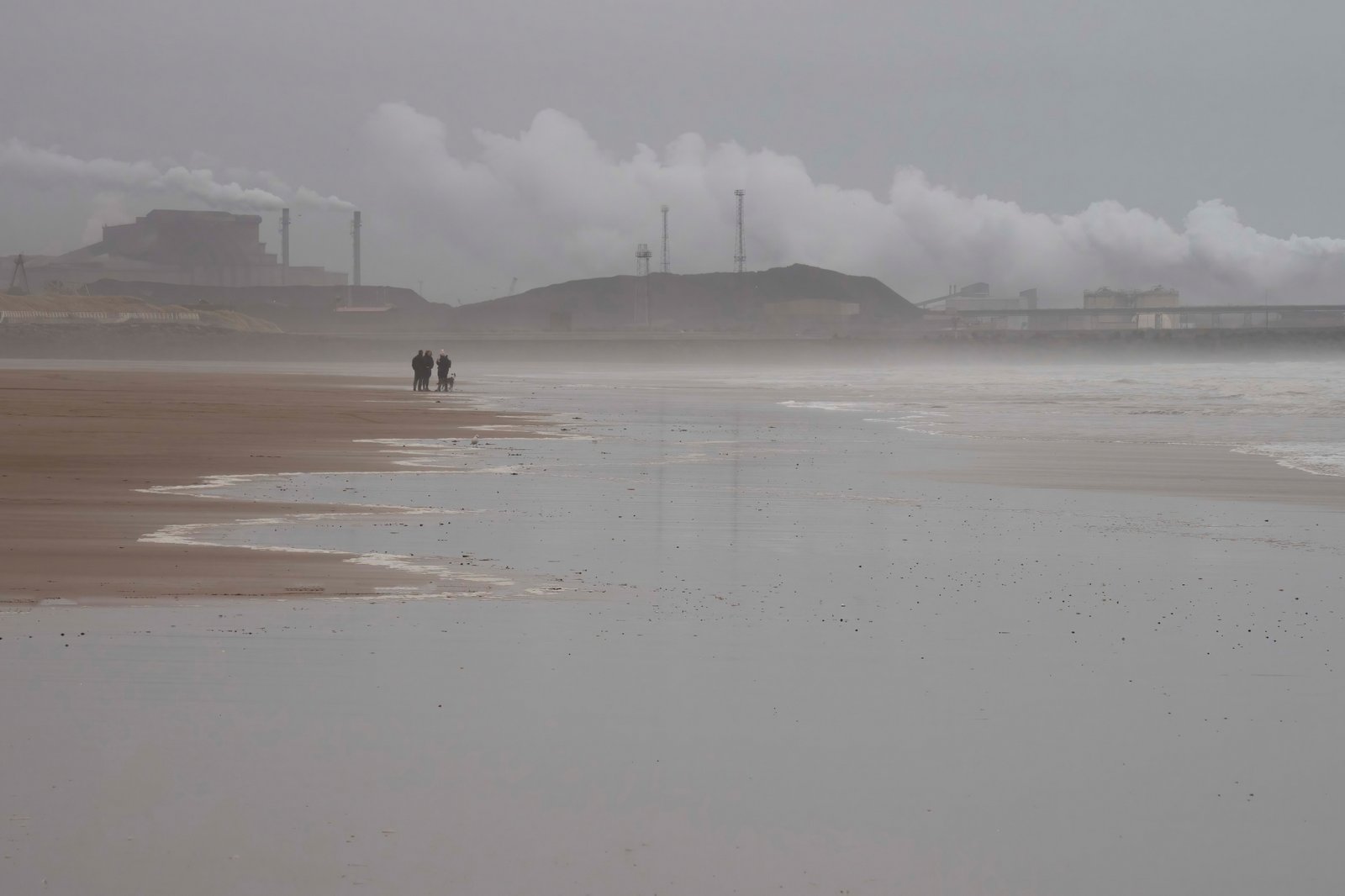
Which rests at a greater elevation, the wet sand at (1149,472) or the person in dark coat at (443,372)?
the person in dark coat at (443,372)

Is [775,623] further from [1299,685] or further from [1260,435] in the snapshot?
[1260,435]

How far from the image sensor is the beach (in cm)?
573

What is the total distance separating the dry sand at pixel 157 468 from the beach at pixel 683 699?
0.15 m

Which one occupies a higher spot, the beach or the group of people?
the group of people

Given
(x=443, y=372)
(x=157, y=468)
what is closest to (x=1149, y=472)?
(x=157, y=468)

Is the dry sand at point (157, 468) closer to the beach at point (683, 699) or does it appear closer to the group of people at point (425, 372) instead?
the beach at point (683, 699)

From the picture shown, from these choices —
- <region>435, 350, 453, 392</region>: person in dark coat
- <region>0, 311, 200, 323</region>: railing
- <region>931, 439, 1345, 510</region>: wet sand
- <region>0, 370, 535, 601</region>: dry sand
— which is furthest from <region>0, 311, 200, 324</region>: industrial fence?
<region>931, 439, 1345, 510</region>: wet sand

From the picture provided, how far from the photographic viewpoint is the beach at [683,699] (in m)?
5.73

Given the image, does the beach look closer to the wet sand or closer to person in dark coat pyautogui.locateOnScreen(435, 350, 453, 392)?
the wet sand

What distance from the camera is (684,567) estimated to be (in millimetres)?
13188

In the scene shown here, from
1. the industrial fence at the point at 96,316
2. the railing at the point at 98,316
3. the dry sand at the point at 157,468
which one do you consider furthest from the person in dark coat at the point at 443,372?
the railing at the point at 98,316

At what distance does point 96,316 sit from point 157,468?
169 m

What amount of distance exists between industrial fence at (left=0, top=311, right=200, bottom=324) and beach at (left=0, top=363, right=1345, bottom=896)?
168344 mm

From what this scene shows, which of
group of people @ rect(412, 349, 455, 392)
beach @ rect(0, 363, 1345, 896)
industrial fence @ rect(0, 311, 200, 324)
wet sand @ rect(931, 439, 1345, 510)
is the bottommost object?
beach @ rect(0, 363, 1345, 896)
